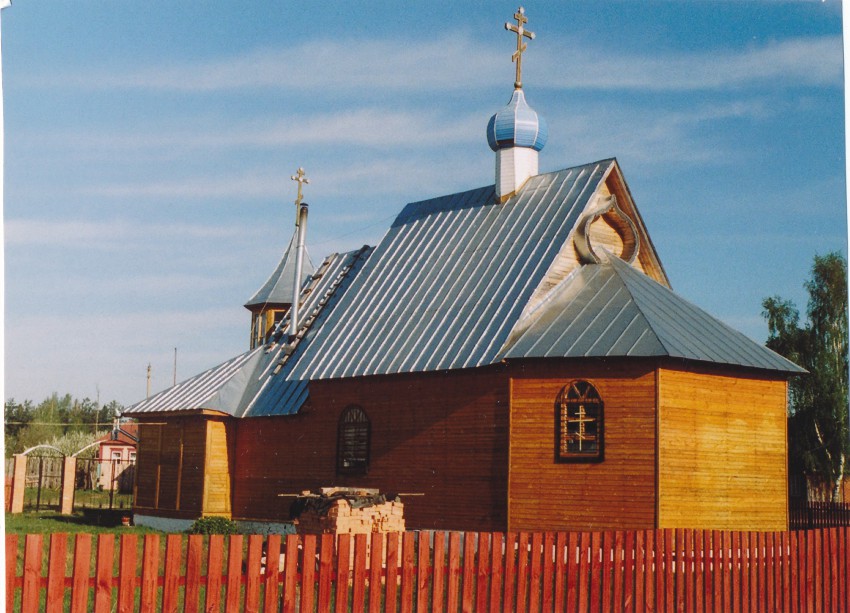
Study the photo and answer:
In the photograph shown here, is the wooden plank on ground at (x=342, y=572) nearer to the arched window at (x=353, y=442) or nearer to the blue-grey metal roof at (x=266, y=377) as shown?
the arched window at (x=353, y=442)

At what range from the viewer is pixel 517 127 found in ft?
70.4

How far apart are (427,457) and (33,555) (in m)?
12.0

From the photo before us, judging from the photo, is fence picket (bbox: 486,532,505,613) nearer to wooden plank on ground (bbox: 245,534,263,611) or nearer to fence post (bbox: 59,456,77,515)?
wooden plank on ground (bbox: 245,534,263,611)

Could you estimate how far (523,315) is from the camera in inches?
685

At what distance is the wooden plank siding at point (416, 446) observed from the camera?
672 inches

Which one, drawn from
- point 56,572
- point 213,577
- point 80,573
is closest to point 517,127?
point 213,577

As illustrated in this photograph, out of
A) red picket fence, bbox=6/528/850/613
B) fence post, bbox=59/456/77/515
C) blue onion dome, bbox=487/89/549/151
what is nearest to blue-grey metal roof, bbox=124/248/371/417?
fence post, bbox=59/456/77/515

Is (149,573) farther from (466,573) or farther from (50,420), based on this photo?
(50,420)

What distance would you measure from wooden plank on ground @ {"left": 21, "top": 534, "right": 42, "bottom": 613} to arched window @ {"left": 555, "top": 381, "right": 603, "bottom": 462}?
10.7m

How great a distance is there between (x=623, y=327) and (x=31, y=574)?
11.6 meters

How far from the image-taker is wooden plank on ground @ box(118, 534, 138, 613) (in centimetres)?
676

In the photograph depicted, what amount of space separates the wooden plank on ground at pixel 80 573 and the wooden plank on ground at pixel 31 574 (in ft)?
0.51

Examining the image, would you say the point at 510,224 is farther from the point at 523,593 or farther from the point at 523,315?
the point at 523,593

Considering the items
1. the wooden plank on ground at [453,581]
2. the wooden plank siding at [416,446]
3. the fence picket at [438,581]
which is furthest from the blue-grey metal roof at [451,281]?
the fence picket at [438,581]
